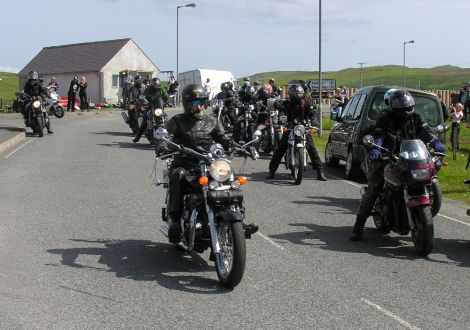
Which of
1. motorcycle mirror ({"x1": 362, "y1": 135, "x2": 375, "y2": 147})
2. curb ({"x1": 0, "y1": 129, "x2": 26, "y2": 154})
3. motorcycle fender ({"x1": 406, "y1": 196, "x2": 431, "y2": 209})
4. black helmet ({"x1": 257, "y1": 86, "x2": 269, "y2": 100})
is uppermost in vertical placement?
black helmet ({"x1": 257, "y1": 86, "x2": 269, "y2": 100})

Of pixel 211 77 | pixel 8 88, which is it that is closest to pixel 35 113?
pixel 211 77

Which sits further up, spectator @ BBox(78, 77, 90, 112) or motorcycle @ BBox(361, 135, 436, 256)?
spectator @ BBox(78, 77, 90, 112)

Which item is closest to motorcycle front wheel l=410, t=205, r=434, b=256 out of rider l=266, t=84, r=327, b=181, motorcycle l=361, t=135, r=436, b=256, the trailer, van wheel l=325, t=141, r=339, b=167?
motorcycle l=361, t=135, r=436, b=256

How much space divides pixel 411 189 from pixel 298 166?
5769 millimetres

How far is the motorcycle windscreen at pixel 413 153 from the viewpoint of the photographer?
7.84 meters

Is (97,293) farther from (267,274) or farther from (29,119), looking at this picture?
(29,119)

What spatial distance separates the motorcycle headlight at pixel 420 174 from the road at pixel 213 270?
913mm

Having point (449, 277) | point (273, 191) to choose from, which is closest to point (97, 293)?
point (449, 277)

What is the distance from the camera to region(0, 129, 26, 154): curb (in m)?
18.7

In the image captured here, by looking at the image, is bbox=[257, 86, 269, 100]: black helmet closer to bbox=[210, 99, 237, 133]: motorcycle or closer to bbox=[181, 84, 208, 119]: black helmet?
bbox=[210, 99, 237, 133]: motorcycle

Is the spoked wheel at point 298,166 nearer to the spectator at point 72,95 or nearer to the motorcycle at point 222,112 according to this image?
the motorcycle at point 222,112

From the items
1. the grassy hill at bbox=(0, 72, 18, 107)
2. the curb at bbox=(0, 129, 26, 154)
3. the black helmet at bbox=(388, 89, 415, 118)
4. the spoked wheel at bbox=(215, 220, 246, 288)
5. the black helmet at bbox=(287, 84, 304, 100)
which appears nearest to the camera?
the spoked wheel at bbox=(215, 220, 246, 288)

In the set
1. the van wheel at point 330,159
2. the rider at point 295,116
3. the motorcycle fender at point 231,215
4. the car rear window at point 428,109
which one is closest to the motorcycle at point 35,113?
the van wheel at point 330,159

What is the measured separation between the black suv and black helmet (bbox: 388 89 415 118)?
440 centimetres
